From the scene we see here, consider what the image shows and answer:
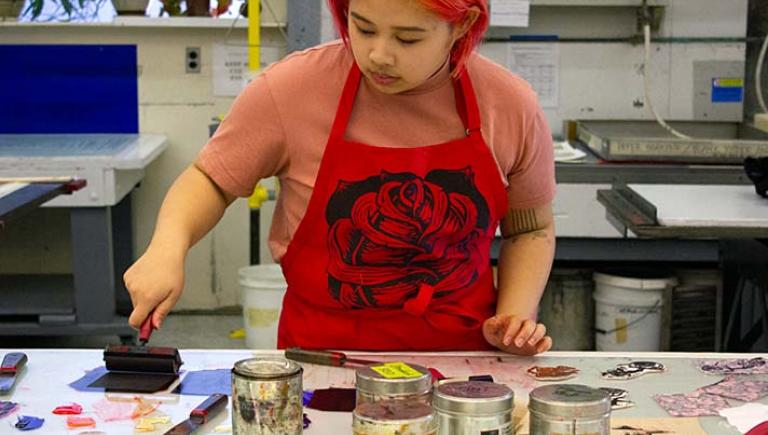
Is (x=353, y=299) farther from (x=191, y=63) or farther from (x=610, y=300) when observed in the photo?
(x=191, y=63)

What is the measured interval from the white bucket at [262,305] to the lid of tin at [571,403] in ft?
8.86

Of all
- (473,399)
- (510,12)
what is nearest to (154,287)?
(473,399)

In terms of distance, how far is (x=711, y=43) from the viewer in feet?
→ 13.9

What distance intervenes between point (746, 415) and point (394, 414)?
585 mm

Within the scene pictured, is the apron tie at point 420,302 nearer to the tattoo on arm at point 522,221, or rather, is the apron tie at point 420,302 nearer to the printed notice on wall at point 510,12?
the tattoo on arm at point 522,221

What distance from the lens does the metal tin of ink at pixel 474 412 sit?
3.81ft

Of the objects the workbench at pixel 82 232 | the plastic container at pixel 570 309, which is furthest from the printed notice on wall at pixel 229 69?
the plastic container at pixel 570 309

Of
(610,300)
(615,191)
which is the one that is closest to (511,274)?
(615,191)

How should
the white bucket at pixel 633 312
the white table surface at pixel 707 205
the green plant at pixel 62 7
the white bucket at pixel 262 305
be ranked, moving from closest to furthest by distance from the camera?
the white table surface at pixel 707 205 → the white bucket at pixel 633 312 → the white bucket at pixel 262 305 → the green plant at pixel 62 7

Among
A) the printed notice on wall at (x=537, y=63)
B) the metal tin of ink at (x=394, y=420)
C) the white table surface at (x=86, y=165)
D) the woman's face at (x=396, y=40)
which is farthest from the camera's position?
the printed notice on wall at (x=537, y=63)

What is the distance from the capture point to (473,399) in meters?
1.17

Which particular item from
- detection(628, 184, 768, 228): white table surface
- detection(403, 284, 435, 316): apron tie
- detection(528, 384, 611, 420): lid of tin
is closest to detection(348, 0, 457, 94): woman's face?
detection(403, 284, 435, 316): apron tie

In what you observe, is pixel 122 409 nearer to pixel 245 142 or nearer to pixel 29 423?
pixel 29 423

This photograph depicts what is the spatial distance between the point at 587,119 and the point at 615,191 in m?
1.28
